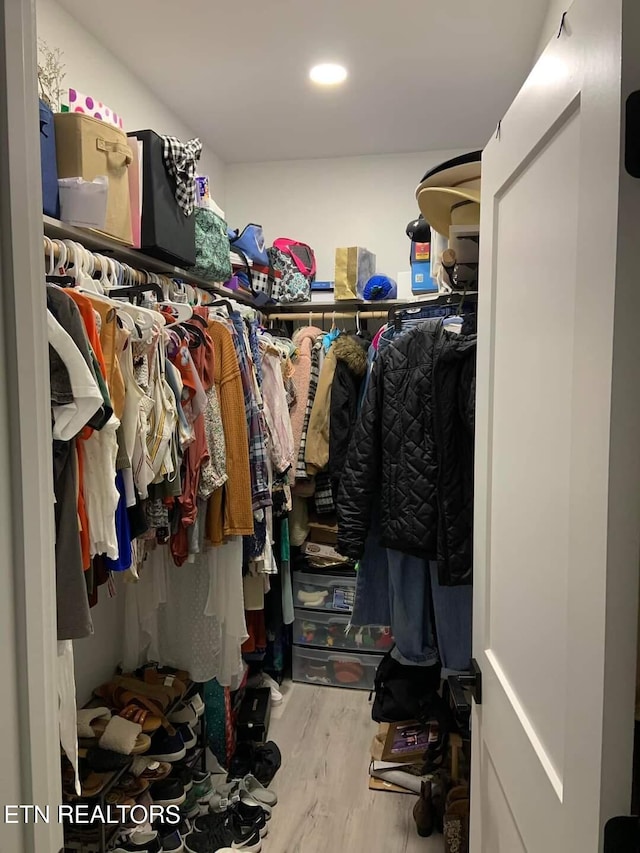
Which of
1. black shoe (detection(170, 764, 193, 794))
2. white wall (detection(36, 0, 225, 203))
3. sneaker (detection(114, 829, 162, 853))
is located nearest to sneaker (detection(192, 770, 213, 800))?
black shoe (detection(170, 764, 193, 794))

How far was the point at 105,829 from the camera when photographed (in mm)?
1671

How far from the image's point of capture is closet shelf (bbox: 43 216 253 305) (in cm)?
157

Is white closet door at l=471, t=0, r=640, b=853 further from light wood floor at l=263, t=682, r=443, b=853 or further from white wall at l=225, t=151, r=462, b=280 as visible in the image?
white wall at l=225, t=151, r=462, b=280

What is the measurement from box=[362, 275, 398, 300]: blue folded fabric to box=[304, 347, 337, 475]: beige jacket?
0.42m

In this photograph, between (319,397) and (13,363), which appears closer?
(13,363)

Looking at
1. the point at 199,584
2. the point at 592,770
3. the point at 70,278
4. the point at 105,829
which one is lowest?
the point at 105,829

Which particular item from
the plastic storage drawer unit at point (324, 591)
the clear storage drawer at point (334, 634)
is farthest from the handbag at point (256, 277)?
the clear storage drawer at point (334, 634)

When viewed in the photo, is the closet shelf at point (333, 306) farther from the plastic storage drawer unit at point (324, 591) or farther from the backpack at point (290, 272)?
the plastic storage drawer unit at point (324, 591)

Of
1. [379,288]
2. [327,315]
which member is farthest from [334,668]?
[379,288]

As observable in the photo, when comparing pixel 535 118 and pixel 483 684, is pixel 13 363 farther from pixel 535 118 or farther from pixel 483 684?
pixel 483 684

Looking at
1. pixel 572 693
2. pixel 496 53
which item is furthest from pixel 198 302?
pixel 572 693

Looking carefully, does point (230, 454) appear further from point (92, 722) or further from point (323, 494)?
point (323, 494)

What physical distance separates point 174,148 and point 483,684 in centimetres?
179

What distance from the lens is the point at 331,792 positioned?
91.3 inches
